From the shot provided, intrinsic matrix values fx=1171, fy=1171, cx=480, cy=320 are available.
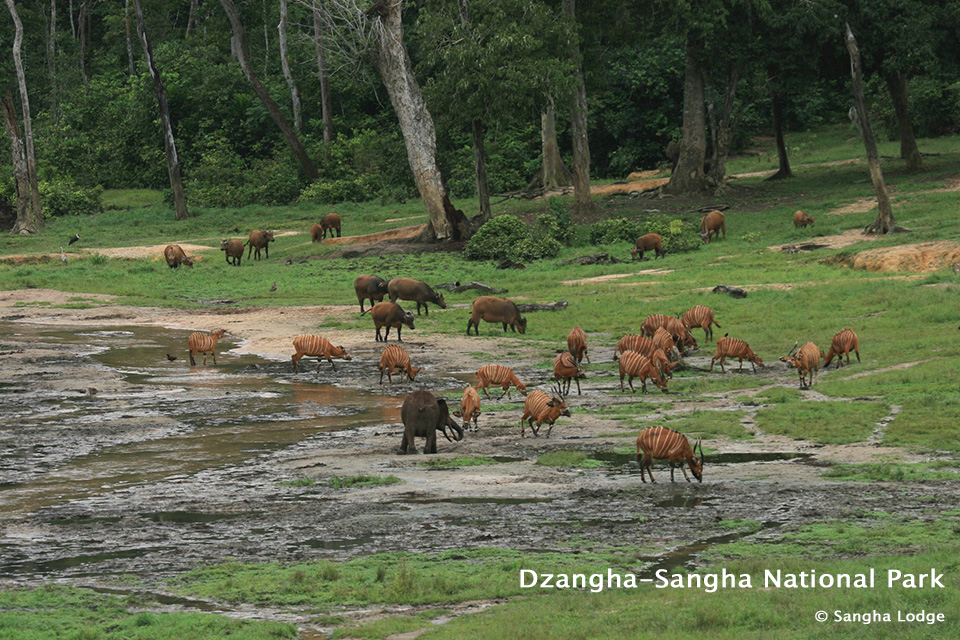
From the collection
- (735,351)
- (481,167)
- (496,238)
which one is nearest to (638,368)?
(735,351)

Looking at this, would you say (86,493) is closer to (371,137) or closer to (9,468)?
(9,468)

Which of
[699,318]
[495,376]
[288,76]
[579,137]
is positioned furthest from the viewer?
[288,76]

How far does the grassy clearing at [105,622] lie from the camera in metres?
7.82

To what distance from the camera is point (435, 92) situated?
1566 inches

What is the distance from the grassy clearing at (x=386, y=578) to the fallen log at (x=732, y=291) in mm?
17271

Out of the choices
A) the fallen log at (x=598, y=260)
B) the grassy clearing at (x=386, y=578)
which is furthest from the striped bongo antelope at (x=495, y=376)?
the fallen log at (x=598, y=260)

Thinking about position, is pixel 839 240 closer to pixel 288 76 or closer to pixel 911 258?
pixel 911 258

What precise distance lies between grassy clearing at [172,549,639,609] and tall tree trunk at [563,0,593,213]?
32333 millimetres

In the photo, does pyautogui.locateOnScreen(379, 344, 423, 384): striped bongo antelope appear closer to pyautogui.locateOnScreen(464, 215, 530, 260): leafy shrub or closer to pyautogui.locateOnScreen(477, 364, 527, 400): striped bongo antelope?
pyautogui.locateOnScreen(477, 364, 527, 400): striped bongo antelope

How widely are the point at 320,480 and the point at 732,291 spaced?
1540cm

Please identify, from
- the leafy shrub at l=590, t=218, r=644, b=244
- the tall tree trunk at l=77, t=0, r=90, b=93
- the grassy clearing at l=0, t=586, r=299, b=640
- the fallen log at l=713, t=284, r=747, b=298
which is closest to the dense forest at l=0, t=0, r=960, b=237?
the tall tree trunk at l=77, t=0, r=90, b=93

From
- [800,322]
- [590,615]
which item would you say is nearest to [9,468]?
[590,615]

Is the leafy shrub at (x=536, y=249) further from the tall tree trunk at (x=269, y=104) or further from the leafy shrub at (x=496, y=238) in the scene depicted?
the tall tree trunk at (x=269, y=104)

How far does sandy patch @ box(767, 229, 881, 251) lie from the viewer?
3170 centimetres
